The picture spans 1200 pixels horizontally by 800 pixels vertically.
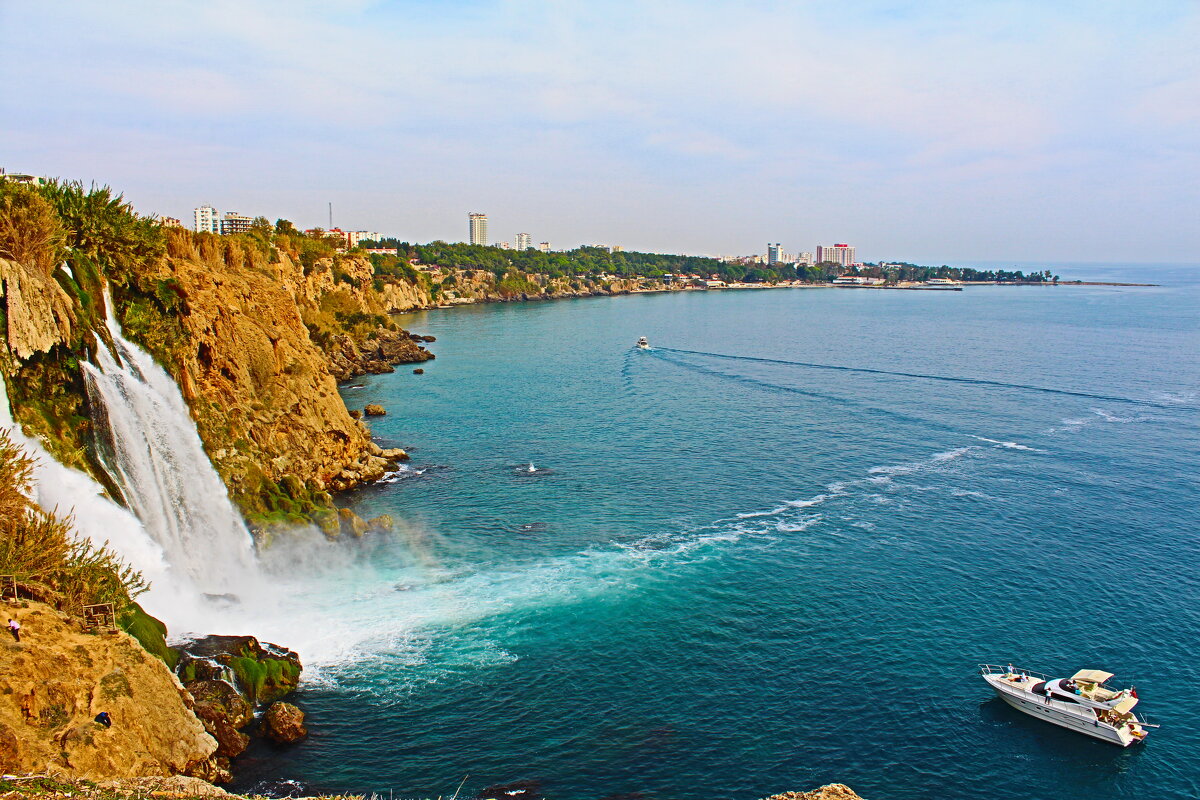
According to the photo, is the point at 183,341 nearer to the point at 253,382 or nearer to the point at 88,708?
the point at 253,382

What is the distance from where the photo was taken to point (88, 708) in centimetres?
2334

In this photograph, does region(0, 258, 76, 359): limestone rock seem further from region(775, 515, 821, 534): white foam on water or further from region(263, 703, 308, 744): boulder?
region(775, 515, 821, 534): white foam on water

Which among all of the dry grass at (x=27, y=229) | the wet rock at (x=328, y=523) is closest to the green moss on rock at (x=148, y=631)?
the dry grass at (x=27, y=229)

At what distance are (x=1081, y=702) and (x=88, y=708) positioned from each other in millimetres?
33875

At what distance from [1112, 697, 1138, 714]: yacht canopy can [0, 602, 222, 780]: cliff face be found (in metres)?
32.5

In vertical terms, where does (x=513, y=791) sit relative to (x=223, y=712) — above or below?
below

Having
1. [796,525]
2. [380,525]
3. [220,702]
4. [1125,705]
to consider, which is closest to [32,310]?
[220,702]

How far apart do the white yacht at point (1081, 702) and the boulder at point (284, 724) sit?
87.9 feet

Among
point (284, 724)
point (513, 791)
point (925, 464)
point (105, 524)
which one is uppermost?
point (105, 524)

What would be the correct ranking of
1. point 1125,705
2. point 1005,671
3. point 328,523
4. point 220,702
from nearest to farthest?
1. point 220,702
2. point 1125,705
3. point 1005,671
4. point 328,523

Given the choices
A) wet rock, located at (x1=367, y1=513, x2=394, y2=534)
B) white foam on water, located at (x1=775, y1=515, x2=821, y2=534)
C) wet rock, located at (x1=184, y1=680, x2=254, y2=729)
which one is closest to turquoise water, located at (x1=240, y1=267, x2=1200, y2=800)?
white foam on water, located at (x1=775, y1=515, x2=821, y2=534)

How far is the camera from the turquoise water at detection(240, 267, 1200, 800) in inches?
1168

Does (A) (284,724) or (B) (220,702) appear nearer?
(A) (284,724)

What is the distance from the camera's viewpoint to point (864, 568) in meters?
44.8
